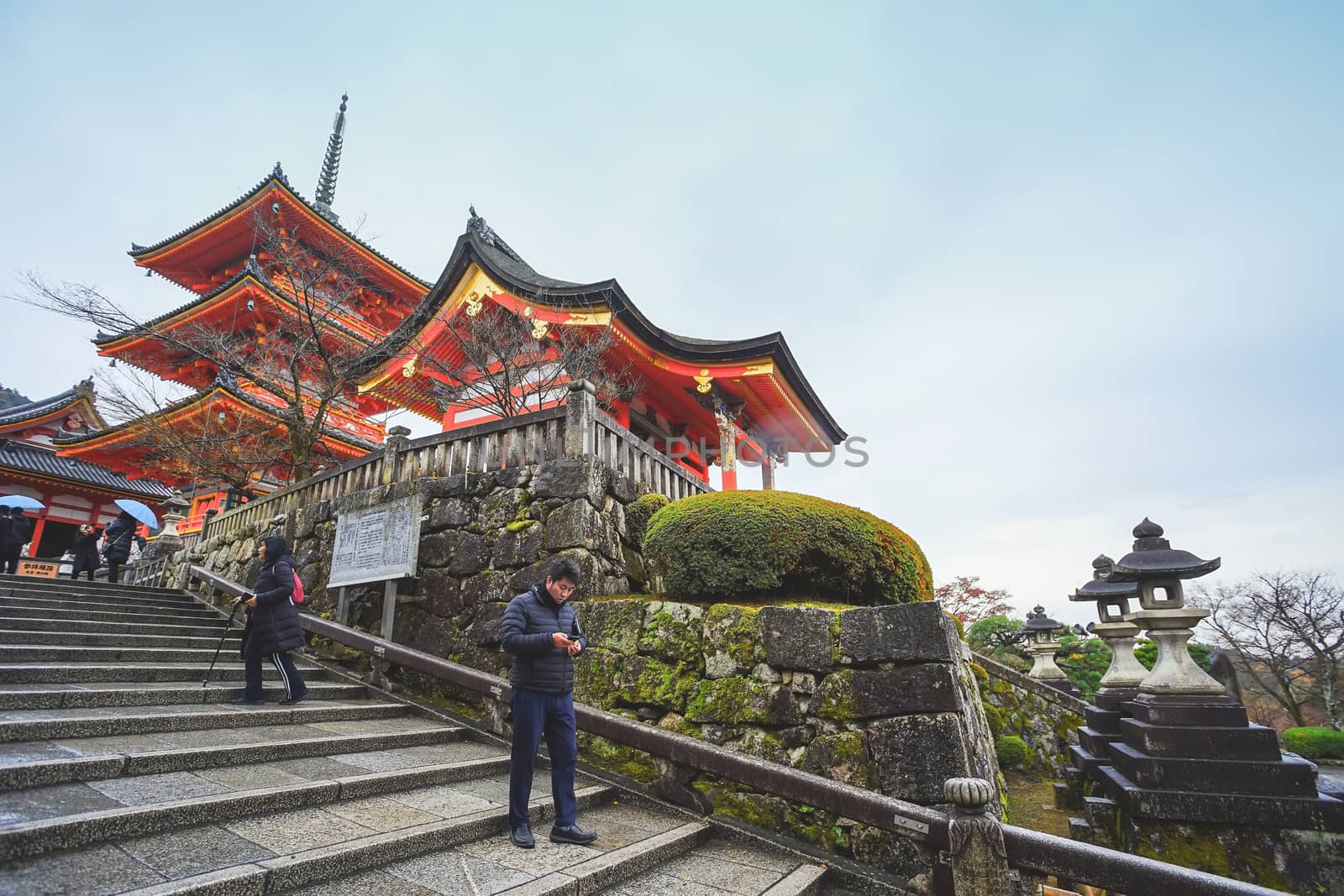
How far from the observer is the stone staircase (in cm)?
270

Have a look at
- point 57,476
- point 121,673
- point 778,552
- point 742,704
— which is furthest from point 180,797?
point 57,476

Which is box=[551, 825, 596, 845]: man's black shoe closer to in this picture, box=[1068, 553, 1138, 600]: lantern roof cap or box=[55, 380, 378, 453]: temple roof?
box=[1068, 553, 1138, 600]: lantern roof cap

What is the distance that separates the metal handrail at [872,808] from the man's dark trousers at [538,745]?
1.19 metres

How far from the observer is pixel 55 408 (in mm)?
21062

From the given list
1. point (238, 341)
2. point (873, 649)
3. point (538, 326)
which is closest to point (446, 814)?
point (873, 649)

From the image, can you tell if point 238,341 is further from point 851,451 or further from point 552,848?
point 552,848

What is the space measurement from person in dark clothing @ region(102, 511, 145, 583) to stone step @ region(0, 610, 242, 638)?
221 inches

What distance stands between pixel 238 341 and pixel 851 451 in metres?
17.2

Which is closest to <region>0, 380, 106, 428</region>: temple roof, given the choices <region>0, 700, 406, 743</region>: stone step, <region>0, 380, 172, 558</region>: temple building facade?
<region>0, 380, 172, 558</region>: temple building facade

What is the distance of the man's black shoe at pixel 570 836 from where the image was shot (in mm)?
3602

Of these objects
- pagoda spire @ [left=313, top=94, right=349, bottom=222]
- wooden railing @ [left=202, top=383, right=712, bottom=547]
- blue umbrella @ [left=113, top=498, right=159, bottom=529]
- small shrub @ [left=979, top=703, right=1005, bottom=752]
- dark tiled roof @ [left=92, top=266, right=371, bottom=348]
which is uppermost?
pagoda spire @ [left=313, top=94, right=349, bottom=222]

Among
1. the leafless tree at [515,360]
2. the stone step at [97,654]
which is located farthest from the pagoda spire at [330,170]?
the stone step at [97,654]

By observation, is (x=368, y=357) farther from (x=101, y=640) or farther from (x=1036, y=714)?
(x=1036, y=714)

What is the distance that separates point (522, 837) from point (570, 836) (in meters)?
0.29
